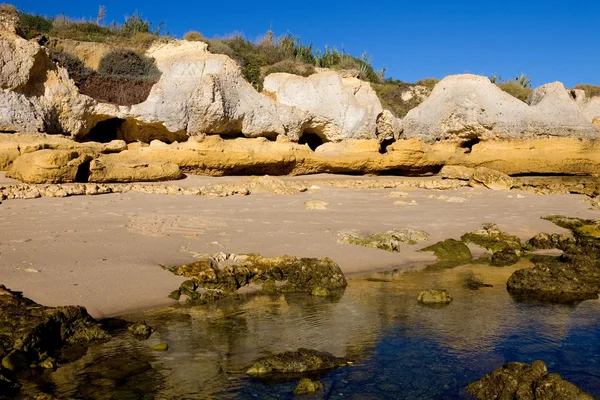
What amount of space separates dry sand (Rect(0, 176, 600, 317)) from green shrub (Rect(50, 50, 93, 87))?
435cm

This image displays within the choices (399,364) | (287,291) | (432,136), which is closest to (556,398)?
(399,364)

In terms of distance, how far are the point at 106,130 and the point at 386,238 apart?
7720 mm

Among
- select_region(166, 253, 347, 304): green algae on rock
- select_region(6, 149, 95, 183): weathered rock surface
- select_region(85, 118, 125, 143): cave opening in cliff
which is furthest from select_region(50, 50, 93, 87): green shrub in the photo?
select_region(166, 253, 347, 304): green algae on rock

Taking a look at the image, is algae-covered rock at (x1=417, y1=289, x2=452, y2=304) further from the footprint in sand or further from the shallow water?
the footprint in sand

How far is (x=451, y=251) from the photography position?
7.82 m

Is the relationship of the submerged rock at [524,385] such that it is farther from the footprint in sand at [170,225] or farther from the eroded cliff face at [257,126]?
the eroded cliff face at [257,126]

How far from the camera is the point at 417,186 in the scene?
1419cm

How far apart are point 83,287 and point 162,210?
3.59m

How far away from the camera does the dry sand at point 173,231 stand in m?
5.18

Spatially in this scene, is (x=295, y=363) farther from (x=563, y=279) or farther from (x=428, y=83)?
(x=428, y=83)

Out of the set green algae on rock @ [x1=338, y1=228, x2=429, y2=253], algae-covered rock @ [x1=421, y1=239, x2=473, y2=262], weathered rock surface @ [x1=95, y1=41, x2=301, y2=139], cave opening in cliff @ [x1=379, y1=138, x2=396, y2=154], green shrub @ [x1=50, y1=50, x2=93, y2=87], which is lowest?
algae-covered rock @ [x1=421, y1=239, x2=473, y2=262]

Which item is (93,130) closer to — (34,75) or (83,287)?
(34,75)

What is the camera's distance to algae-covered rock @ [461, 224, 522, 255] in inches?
330

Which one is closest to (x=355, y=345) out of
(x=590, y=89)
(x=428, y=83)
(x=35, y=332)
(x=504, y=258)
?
(x=35, y=332)
